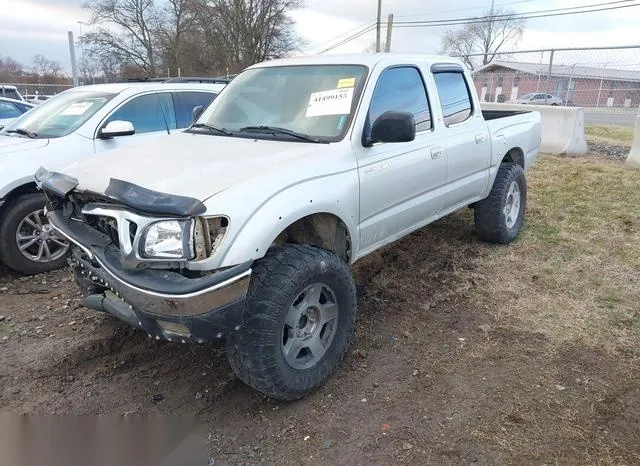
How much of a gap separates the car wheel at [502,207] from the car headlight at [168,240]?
3.74 meters

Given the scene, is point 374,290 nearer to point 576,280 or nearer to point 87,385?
point 576,280

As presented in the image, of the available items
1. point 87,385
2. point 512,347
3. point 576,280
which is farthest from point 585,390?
point 87,385

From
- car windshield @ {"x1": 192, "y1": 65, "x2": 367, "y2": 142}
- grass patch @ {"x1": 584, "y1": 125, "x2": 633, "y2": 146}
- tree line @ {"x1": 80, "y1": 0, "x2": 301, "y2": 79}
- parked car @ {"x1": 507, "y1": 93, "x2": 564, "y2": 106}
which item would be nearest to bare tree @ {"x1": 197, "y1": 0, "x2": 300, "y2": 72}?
tree line @ {"x1": 80, "y1": 0, "x2": 301, "y2": 79}

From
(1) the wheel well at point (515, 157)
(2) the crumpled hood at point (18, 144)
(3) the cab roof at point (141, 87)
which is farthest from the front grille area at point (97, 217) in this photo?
(1) the wheel well at point (515, 157)

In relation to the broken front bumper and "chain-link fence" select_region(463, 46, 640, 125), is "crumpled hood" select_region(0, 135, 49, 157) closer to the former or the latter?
the broken front bumper

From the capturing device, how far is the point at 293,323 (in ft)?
9.43

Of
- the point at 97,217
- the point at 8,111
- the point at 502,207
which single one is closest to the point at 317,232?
the point at 97,217

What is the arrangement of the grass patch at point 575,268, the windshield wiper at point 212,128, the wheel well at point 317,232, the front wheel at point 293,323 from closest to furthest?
1. the front wheel at point 293,323
2. the wheel well at point 317,232
3. the windshield wiper at point 212,128
4. the grass patch at point 575,268

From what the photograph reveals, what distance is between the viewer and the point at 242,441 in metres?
2.72

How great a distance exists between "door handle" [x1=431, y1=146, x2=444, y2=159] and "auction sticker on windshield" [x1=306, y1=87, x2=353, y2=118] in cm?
95

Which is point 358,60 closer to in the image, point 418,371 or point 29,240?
point 418,371

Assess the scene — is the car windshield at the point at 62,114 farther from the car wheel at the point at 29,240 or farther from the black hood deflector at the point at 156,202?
the black hood deflector at the point at 156,202

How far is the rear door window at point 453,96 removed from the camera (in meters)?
4.48

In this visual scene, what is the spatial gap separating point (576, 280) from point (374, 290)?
1.87 meters
